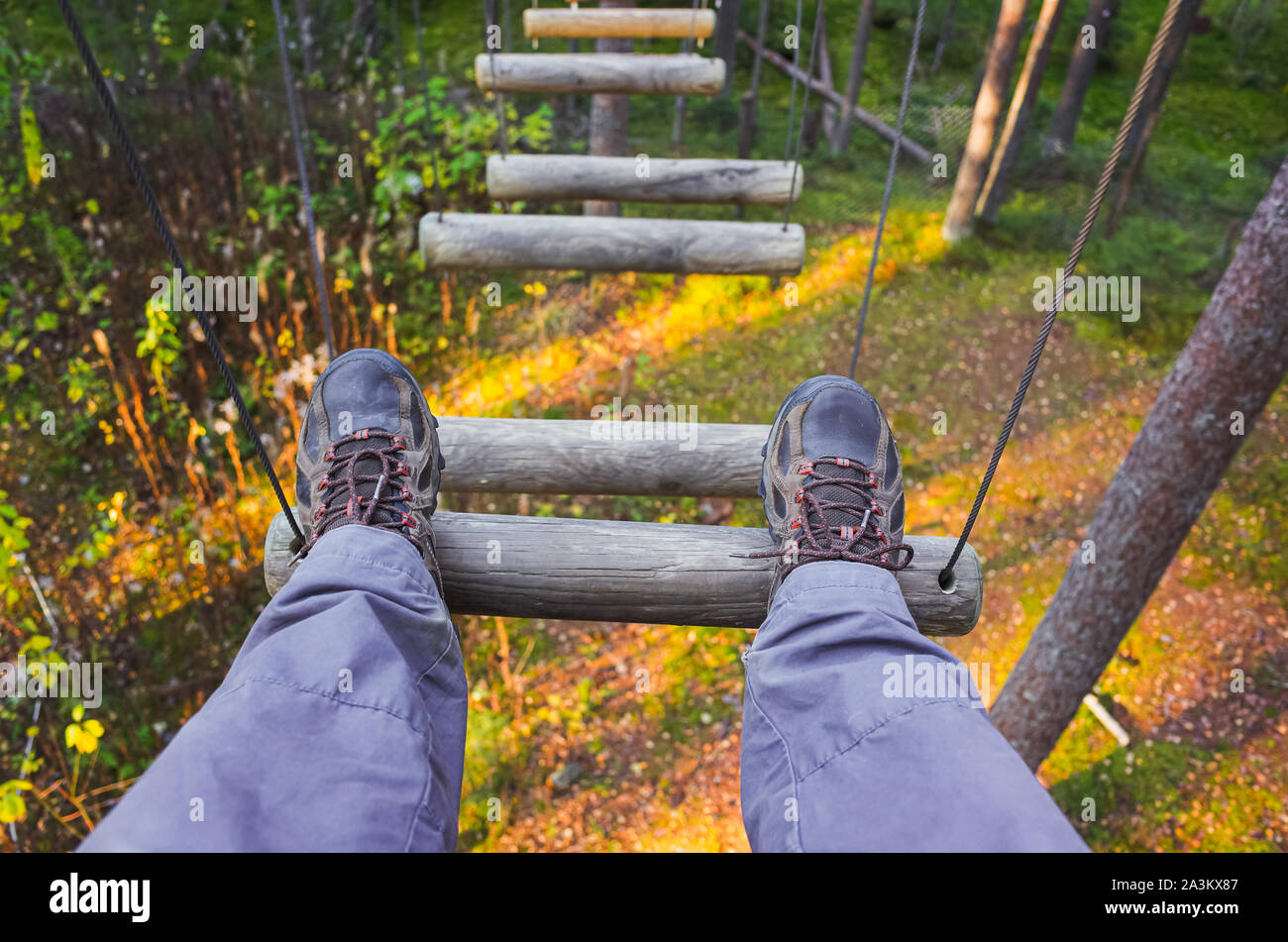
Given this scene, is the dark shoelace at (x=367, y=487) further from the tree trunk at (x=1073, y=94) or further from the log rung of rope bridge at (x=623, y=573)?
the tree trunk at (x=1073, y=94)

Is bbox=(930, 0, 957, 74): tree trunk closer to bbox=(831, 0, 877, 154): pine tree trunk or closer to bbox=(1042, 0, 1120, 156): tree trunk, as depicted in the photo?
bbox=(1042, 0, 1120, 156): tree trunk

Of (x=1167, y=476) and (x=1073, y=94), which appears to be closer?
(x=1167, y=476)

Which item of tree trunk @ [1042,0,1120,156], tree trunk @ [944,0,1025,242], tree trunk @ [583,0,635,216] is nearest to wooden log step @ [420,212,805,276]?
tree trunk @ [583,0,635,216]

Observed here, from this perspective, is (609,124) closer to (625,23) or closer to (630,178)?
(625,23)

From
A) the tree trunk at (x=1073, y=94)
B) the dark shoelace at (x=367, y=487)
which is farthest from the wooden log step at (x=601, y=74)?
the tree trunk at (x=1073, y=94)

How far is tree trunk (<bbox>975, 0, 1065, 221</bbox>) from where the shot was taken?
218 inches

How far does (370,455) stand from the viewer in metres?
1.65

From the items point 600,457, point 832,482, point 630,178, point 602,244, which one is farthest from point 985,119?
point 832,482

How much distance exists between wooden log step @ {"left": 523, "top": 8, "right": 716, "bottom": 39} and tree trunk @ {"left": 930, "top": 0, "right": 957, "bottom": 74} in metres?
6.15

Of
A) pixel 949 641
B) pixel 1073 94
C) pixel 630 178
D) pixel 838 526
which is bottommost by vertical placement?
pixel 949 641

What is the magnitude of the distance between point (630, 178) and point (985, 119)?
385 centimetres

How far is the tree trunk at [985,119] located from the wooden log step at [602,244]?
3636mm
